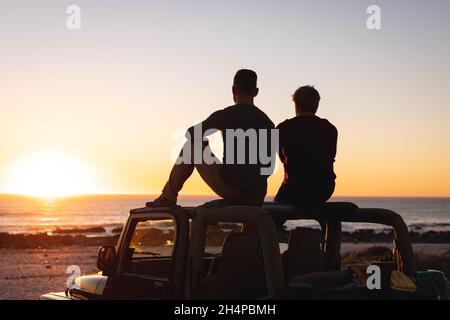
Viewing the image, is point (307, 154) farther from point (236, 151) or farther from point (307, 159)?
point (236, 151)

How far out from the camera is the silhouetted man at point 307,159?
5.26 meters

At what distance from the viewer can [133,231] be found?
18.0 feet

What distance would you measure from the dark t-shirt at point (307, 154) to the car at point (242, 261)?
23 centimetres

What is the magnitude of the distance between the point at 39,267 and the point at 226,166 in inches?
1145

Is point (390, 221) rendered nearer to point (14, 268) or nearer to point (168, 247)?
point (168, 247)

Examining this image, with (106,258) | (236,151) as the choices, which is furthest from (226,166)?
(106,258)

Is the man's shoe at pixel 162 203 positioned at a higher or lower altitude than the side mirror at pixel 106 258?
higher

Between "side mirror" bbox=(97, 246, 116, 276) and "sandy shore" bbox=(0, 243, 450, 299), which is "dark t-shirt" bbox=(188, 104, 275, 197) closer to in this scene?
"side mirror" bbox=(97, 246, 116, 276)

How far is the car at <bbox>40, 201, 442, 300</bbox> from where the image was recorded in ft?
13.9

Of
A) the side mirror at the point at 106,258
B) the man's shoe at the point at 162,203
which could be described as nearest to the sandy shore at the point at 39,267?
the side mirror at the point at 106,258

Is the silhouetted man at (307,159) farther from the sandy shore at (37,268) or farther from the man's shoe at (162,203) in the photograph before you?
the sandy shore at (37,268)

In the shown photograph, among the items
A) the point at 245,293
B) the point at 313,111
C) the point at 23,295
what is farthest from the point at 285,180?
the point at 23,295

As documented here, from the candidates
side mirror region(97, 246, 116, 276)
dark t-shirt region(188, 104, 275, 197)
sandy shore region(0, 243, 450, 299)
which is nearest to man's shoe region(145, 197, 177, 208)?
dark t-shirt region(188, 104, 275, 197)

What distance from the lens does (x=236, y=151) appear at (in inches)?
197
